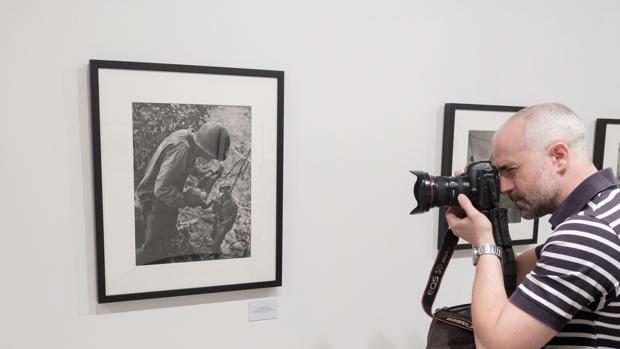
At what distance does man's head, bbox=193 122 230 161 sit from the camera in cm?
120

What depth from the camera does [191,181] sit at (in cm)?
120

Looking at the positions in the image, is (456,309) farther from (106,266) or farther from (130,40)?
(130,40)

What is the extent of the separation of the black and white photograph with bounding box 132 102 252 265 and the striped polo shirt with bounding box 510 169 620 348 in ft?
2.50

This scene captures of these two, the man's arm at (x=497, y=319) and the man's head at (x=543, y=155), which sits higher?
the man's head at (x=543, y=155)

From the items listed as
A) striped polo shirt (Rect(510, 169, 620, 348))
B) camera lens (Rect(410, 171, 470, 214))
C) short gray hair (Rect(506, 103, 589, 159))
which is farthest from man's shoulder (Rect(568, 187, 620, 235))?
camera lens (Rect(410, 171, 470, 214))

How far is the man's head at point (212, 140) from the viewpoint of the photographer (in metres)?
1.20

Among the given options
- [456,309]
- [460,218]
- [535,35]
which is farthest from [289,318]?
[535,35]

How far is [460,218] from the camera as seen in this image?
3.43ft

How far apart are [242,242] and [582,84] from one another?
55.6 inches

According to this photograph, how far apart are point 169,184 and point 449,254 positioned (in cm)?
78

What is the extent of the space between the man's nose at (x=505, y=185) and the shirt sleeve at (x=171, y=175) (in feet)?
2.65

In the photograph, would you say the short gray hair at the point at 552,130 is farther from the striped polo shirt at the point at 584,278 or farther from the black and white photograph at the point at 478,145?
the black and white photograph at the point at 478,145

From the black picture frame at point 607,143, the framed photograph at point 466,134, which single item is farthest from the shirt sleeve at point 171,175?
the black picture frame at point 607,143

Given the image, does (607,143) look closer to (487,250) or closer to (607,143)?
(607,143)
